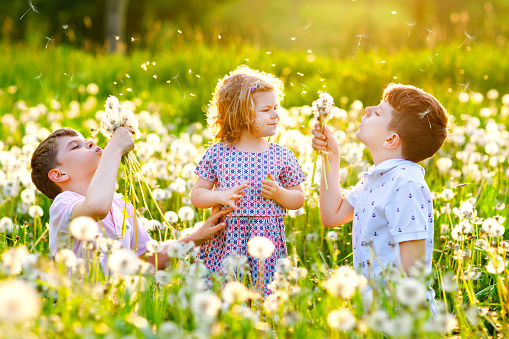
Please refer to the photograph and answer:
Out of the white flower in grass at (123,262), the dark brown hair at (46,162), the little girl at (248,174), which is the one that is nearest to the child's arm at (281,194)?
the little girl at (248,174)

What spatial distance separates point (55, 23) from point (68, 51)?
15.4 metres

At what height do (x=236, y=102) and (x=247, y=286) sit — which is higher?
(x=236, y=102)

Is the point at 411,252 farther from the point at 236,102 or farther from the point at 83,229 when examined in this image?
the point at 83,229

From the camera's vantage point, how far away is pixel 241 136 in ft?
11.6

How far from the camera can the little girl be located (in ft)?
11.2

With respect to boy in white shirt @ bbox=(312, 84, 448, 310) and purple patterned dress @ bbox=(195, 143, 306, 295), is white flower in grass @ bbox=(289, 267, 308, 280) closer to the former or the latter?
boy in white shirt @ bbox=(312, 84, 448, 310)

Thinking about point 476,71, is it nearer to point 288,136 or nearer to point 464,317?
point 288,136

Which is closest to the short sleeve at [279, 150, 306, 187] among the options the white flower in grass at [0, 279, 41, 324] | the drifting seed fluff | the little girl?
the little girl

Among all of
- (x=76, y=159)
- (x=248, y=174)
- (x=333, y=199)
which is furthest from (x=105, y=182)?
(x=333, y=199)

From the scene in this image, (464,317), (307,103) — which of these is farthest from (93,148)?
(307,103)

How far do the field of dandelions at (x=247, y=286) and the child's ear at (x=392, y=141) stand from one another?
49 centimetres

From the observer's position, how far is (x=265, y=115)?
3.42 metres

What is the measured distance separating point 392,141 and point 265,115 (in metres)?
0.78

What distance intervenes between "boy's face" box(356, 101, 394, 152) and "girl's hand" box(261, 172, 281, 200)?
0.58 m
